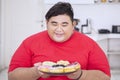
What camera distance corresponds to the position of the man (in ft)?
4.67

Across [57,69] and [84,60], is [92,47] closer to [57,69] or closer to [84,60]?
[84,60]

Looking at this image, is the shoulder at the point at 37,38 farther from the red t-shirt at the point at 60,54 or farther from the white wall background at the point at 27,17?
the white wall background at the point at 27,17

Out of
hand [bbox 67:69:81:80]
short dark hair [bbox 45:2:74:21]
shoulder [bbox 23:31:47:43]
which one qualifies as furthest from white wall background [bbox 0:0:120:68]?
hand [bbox 67:69:81:80]

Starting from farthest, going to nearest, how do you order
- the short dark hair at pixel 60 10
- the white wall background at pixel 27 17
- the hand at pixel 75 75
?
the white wall background at pixel 27 17, the short dark hair at pixel 60 10, the hand at pixel 75 75

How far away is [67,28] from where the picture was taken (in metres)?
1.44

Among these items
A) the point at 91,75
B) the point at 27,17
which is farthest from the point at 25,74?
the point at 27,17

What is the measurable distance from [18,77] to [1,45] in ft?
12.7

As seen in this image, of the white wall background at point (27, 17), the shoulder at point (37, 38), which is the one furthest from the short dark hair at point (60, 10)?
the white wall background at point (27, 17)

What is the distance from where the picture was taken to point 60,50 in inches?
58.9

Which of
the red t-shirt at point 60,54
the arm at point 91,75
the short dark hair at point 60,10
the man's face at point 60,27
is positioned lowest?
the arm at point 91,75

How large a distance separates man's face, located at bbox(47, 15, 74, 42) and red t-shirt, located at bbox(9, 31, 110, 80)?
0.21 feet

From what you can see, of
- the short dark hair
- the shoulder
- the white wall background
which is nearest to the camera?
the short dark hair

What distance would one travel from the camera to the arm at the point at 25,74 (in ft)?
4.32

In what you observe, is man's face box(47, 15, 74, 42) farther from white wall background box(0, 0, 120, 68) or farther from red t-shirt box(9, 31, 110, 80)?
white wall background box(0, 0, 120, 68)
